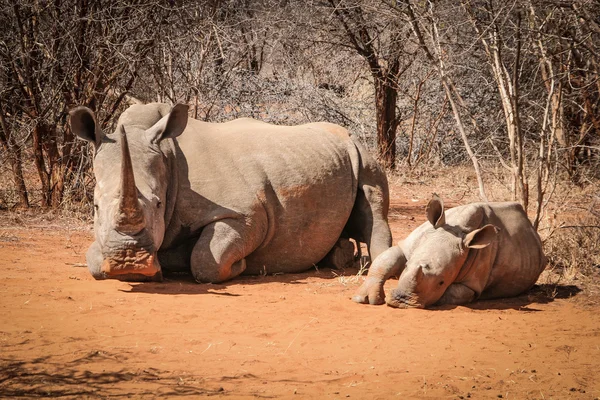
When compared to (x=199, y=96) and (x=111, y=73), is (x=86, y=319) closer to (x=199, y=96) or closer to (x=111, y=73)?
(x=111, y=73)

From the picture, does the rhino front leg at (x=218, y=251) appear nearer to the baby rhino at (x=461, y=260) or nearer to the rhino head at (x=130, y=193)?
the rhino head at (x=130, y=193)

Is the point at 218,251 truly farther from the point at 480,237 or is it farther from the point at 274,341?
the point at 480,237

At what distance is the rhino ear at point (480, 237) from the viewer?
7.51 metres

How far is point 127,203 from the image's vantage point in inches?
284

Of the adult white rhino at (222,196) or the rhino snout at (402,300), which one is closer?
the rhino snout at (402,300)

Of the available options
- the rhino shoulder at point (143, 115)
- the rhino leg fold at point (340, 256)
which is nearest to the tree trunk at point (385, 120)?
the rhino leg fold at point (340, 256)

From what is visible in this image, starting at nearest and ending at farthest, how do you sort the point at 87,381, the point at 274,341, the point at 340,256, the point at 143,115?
1. the point at 87,381
2. the point at 274,341
3. the point at 143,115
4. the point at 340,256

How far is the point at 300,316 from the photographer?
22.6 ft

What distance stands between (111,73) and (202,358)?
704 cm

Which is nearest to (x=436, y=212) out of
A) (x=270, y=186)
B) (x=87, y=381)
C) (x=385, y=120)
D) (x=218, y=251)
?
(x=270, y=186)

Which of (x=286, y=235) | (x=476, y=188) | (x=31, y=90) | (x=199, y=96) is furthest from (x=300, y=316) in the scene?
(x=476, y=188)

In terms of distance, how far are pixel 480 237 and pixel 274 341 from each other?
2.35 metres

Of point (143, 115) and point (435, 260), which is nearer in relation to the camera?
point (435, 260)

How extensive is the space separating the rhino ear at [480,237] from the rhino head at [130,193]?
2.67m
